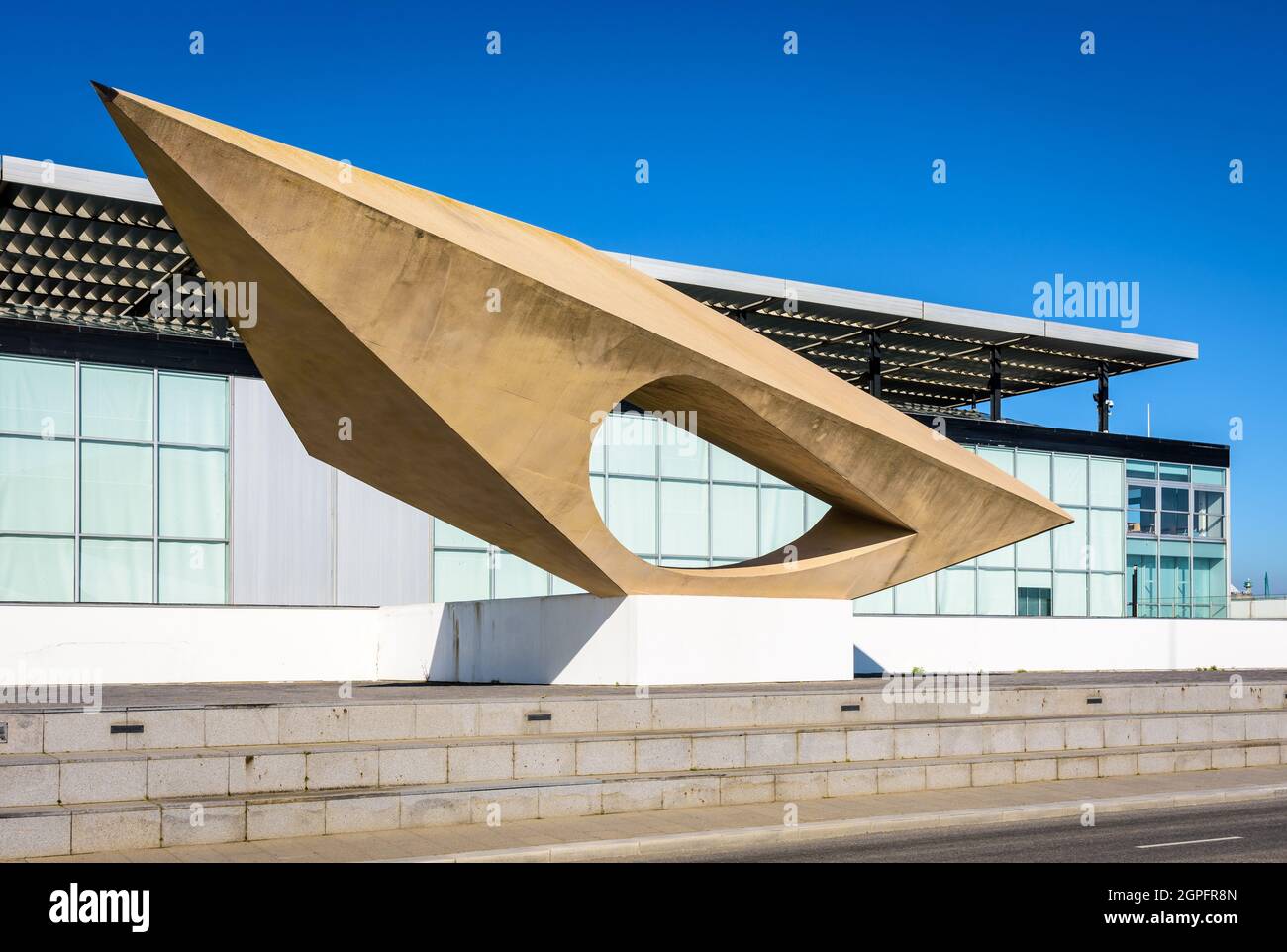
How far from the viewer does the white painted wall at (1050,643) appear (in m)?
31.9

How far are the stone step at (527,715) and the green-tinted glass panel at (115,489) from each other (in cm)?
1472

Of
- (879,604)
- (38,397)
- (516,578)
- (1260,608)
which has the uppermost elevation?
(38,397)

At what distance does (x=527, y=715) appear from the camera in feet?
50.9

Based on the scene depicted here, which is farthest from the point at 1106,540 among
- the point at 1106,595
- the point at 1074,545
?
the point at 1106,595

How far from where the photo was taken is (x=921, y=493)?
20.7 m

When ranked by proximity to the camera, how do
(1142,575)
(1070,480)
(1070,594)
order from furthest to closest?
(1142,575), (1070,480), (1070,594)

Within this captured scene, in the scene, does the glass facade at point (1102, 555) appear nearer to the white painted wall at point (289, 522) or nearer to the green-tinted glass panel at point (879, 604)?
the green-tinted glass panel at point (879, 604)

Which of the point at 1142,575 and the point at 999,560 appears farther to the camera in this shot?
the point at 1142,575

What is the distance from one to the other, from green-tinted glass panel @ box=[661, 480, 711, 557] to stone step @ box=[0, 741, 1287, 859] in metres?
17.2

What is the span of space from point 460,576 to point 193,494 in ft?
21.2

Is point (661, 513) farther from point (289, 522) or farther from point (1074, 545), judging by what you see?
point (1074, 545)

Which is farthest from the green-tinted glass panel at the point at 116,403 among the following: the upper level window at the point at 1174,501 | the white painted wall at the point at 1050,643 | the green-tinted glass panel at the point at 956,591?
the upper level window at the point at 1174,501

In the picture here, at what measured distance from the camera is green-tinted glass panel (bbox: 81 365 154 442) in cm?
2830

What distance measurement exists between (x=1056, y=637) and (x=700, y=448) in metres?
10.0
